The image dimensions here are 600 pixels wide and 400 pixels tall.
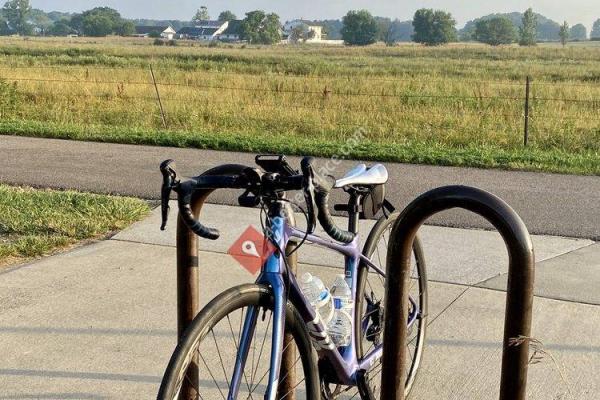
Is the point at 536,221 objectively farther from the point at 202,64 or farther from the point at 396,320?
the point at 202,64

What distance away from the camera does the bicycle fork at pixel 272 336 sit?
263 cm

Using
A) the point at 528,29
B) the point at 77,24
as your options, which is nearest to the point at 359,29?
the point at 528,29

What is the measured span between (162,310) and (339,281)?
1925 millimetres

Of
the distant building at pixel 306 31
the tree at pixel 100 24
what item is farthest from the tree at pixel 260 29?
the tree at pixel 100 24

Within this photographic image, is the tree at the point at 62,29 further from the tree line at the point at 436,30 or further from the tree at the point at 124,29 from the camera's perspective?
the tree line at the point at 436,30

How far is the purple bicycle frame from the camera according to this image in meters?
2.66

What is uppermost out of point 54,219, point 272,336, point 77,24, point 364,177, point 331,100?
point 77,24

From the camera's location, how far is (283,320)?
8.95 feet

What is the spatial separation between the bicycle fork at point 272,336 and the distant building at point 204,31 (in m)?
147

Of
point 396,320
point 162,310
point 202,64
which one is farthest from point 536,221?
point 202,64

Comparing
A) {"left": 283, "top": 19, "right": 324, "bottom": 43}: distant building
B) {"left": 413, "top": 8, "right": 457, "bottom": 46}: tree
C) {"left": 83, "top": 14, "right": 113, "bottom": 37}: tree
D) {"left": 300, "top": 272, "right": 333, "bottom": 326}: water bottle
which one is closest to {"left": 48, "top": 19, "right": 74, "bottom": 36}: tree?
{"left": 83, "top": 14, "right": 113, "bottom": 37}: tree

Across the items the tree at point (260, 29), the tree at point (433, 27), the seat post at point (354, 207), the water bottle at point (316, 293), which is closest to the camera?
the water bottle at point (316, 293)

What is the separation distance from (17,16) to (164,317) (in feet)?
619

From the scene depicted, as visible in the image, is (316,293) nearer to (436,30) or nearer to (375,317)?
(375,317)
